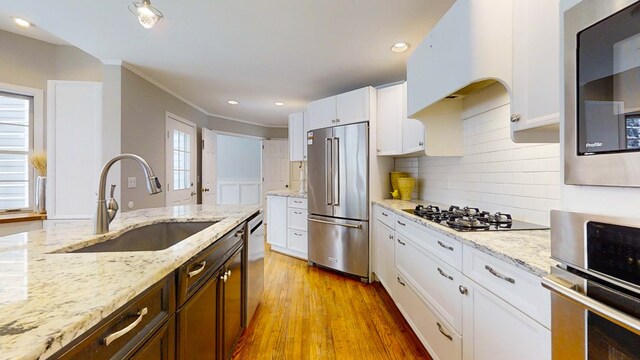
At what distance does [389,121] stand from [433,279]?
73.1 inches

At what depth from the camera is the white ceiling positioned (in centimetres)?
196

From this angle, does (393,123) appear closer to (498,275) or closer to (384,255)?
(384,255)

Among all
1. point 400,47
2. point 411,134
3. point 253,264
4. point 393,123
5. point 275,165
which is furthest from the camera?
point 275,165

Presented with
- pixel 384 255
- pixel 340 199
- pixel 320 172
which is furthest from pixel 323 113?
pixel 384 255

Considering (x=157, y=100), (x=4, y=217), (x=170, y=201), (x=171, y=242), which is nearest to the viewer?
(x=171, y=242)

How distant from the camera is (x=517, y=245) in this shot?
108cm

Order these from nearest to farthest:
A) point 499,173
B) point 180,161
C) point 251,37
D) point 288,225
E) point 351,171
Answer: point 499,173 → point 251,37 → point 351,171 → point 288,225 → point 180,161

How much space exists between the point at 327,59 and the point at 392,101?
0.83 meters

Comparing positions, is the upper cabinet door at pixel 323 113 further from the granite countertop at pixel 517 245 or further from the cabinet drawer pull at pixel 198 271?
the cabinet drawer pull at pixel 198 271

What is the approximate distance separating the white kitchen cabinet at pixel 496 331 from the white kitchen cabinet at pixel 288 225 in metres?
2.67

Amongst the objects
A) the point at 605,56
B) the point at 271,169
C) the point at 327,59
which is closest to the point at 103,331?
the point at 605,56

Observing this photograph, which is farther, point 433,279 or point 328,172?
point 328,172

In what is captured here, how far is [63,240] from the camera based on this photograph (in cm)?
114

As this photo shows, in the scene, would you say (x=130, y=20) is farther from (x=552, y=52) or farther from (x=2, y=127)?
(x=552, y=52)
